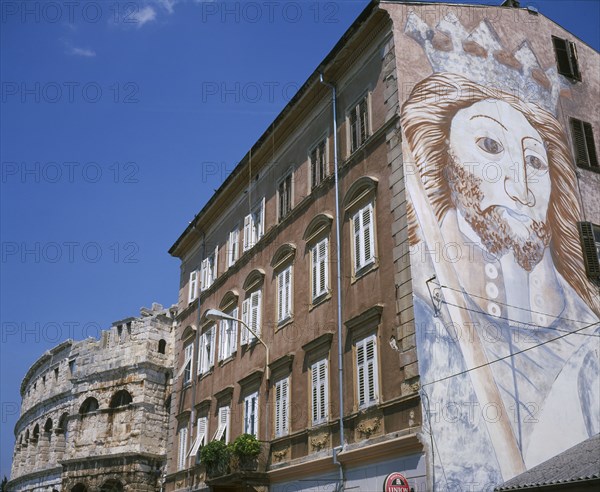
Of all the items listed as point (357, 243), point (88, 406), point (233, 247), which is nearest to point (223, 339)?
point (233, 247)

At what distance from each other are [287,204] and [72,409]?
1003 inches

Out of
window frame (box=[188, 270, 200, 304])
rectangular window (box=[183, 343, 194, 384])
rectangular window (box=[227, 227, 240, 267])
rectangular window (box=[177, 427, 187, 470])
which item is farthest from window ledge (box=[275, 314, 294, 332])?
window frame (box=[188, 270, 200, 304])

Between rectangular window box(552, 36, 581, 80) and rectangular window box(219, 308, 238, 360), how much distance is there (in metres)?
14.3

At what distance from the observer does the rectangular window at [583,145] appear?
836 inches

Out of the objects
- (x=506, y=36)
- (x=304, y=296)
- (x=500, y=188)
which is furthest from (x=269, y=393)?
(x=506, y=36)

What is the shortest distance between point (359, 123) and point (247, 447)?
1017 cm

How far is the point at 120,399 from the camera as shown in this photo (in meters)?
40.8

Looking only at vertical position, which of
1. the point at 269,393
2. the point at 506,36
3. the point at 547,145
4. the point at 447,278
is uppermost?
the point at 506,36

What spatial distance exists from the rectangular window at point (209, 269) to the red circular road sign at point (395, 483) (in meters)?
16.6

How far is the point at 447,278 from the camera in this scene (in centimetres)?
1656

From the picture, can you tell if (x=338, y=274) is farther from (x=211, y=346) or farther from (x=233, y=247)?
(x=211, y=346)

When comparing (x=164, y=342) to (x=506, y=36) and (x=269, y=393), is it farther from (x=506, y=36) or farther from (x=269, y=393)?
(x=506, y=36)

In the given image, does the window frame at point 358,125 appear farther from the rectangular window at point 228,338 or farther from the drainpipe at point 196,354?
the drainpipe at point 196,354

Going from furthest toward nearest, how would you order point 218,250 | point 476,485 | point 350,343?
1. point 218,250
2. point 350,343
3. point 476,485
